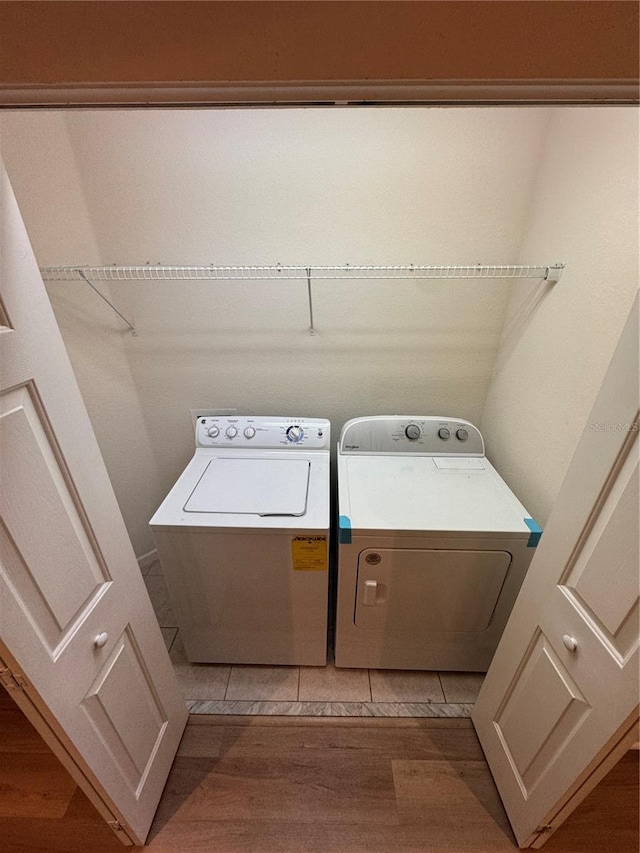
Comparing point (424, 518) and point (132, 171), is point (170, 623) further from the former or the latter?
point (132, 171)

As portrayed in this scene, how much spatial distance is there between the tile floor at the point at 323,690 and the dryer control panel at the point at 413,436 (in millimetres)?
1059

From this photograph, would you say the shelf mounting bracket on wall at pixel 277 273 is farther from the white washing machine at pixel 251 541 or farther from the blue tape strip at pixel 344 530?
the blue tape strip at pixel 344 530

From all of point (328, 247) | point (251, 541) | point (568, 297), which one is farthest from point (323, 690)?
point (328, 247)

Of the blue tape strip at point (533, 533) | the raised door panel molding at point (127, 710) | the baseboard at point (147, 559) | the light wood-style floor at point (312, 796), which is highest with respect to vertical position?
the blue tape strip at point (533, 533)

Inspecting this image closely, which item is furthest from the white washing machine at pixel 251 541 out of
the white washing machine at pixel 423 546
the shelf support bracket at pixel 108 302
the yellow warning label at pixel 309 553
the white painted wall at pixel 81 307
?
the shelf support bracket at pixel 108 302

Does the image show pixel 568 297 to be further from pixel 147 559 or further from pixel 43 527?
pixel 147 559

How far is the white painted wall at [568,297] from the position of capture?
38.5 inches

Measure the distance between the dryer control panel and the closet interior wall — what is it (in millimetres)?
156

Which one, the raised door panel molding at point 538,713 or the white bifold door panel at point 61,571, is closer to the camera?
the white bifold door panel at point 61,571

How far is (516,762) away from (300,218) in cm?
217

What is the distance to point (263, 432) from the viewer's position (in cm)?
170

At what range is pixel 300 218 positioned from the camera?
1461 millimetres

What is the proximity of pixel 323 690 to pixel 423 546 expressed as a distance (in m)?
0.90

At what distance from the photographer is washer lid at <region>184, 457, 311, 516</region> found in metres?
1.30
